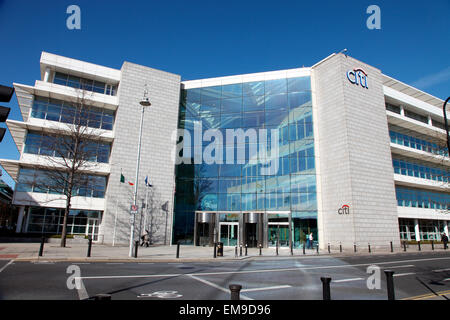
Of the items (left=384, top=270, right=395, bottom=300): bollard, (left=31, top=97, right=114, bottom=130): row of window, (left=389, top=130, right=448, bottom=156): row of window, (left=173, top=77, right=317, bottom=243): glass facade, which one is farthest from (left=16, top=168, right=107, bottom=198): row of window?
(left=389, top=130, right=448, bottom=156): row of window

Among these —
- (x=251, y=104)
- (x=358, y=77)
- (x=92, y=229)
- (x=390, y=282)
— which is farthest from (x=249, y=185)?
(x=390, y=282)

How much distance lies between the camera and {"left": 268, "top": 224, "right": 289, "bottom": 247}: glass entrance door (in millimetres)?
30250

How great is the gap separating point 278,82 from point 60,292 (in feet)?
104

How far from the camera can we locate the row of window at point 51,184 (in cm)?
2733

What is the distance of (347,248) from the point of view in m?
27.1

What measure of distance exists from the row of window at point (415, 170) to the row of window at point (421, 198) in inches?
84.3

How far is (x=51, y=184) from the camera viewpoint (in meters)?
28.9

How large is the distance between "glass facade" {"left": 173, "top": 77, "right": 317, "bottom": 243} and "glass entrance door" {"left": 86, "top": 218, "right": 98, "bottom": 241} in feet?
27.4

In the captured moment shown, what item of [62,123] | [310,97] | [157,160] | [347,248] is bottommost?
[347,248]

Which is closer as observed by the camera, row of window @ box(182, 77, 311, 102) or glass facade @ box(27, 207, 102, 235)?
glass facade @ box(27, 207, 102, 235)

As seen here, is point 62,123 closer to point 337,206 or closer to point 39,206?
point 39,206

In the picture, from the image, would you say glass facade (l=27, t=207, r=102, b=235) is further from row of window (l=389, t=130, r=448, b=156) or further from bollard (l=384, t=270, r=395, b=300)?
row of window (l=389, t=130, r=448, b=156)

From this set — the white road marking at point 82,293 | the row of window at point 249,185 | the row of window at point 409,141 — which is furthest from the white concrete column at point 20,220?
the row of window at point 409,141
